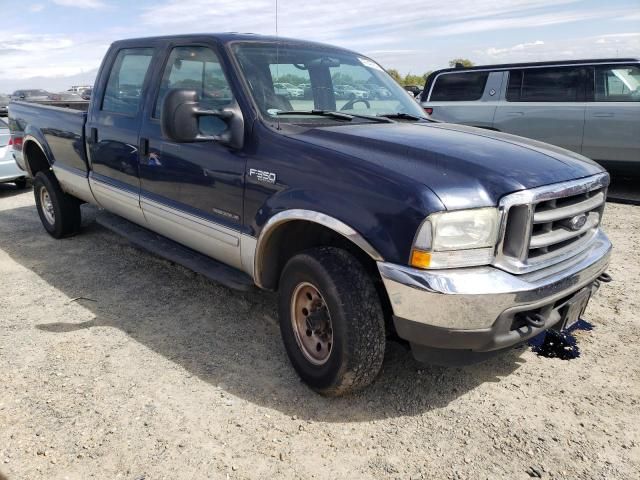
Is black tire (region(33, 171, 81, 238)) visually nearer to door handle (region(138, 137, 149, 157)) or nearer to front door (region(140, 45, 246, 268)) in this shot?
front door (region(140, 45, 246, 268))

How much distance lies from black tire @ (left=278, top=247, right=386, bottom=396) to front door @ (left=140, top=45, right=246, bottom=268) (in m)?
0.69

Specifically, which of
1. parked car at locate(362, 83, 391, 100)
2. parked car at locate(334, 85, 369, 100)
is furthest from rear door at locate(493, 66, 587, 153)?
parked car at locate(334, 85, 369, 100)

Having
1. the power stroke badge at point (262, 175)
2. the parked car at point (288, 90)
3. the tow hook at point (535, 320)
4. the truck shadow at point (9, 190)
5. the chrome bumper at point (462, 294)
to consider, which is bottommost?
the truck shadow at point (9, 190)

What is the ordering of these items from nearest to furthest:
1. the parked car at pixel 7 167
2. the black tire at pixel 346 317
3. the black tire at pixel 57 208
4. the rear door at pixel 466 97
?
the black tire at pixel 346 317
the black tire at pixel 57 208
the parked car at pixel 7 167
the rear door at pixel 466 97

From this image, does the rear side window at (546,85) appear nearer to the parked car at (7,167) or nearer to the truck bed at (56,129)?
the truck bed at (56,129)

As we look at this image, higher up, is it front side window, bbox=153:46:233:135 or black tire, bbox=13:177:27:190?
front side window, bbox=153:46:233:135

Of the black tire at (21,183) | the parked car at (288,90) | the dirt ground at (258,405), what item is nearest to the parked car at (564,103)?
the dirt ground at (258,405)

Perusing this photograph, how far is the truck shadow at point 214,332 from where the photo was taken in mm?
2914

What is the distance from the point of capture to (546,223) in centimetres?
254

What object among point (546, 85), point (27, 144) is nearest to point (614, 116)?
point (546, 85)

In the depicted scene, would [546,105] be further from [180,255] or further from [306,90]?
[180,255]

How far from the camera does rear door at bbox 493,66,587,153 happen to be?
25.4ft

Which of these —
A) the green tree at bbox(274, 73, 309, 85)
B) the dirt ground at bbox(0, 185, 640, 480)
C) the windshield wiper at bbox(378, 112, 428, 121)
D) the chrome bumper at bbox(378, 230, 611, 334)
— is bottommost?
the dirt ground at bbox(0, 185, 640, 480)

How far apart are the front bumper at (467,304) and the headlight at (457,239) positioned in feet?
0.15
